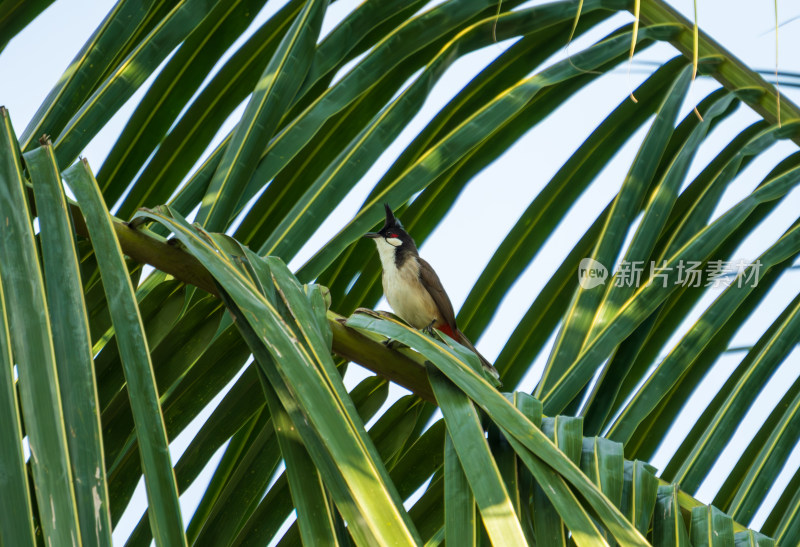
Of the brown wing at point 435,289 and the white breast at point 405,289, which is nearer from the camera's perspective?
the white breast at point 405,289

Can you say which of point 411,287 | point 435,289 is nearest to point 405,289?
point 411,287

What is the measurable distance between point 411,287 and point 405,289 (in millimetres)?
32

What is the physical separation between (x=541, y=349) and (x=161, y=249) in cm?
108

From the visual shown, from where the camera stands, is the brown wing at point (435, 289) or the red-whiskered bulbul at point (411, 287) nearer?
the red-whiskered bulbul at point (411, 287)

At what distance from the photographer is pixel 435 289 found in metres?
4.36

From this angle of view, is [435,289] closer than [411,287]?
No

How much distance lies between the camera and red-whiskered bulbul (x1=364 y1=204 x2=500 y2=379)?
4.18 metres

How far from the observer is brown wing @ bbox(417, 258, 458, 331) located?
433 centimetres

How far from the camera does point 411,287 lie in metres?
4.21

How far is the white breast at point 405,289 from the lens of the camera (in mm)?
4180

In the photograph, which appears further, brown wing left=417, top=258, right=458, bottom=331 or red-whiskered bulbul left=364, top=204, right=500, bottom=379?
brown wing left=417, top=258, right=458, bottom=331

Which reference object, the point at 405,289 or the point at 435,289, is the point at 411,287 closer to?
the point at 405,289

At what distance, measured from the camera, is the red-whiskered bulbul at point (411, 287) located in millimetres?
4176

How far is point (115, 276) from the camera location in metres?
1.14
